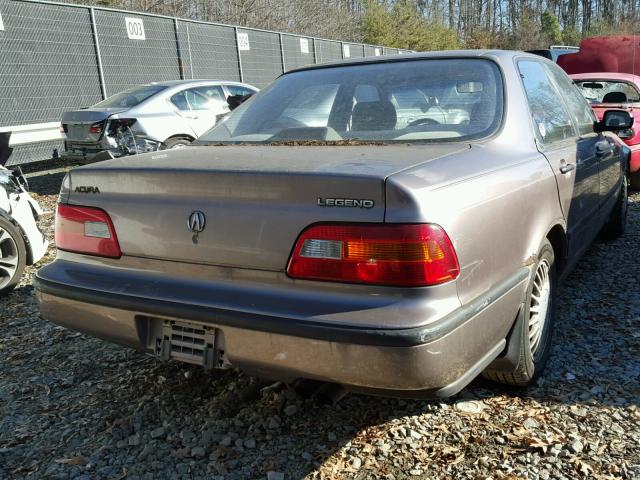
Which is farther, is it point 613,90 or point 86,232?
point 613,90

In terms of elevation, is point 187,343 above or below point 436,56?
below

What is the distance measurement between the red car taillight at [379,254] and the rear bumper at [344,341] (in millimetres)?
162

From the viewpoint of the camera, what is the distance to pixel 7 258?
4.45 m

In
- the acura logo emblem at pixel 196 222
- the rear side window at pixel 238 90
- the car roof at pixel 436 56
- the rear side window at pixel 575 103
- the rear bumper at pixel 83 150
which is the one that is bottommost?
the rear bumper at pixel 83 150

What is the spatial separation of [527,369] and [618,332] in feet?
3.76

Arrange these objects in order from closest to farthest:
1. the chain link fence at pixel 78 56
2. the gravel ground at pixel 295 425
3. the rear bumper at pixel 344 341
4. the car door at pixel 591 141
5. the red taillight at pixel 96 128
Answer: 1. the rear bumper at pixel 344 341
2. the gravel ground at pixel 295 425
3. the car door at pixel 591 141
4. the red taillight at pixel 96 128
5. the chain link fence at pixel 78 56

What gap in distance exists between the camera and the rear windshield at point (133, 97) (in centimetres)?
921

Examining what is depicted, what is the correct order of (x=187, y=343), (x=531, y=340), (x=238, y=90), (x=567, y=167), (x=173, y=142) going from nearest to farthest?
(x=187, y=343), (x=531, y=340), (x=567, y=167), (x=173, y=142), (x=238, y=90)

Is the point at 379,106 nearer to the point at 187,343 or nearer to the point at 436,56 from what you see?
the point at 436,56

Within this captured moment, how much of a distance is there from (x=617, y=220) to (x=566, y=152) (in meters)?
2.34

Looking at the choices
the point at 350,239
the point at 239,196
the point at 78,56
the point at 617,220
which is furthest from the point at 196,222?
the point at 78,56

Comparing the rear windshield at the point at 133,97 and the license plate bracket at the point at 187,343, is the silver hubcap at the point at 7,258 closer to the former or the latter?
the license plate bracket at the point at 187,343

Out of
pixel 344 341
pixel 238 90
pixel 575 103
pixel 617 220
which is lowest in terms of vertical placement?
pixel 617 220

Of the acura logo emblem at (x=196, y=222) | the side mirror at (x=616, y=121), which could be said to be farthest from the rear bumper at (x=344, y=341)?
the side mirror at (x=616, y=121)
